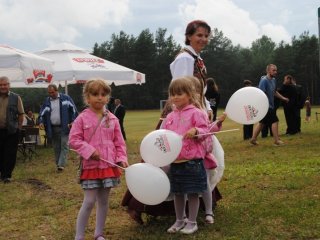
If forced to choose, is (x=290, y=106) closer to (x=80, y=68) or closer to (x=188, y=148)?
(x=80, y=68)

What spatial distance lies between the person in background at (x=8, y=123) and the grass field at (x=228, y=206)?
31 centimetres

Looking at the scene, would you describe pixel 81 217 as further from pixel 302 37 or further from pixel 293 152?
pixel 302 37

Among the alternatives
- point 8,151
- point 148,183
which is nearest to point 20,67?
point 8,151

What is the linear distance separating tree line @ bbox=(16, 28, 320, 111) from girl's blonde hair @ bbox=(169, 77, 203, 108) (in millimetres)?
64710

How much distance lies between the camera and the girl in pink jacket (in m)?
3.97

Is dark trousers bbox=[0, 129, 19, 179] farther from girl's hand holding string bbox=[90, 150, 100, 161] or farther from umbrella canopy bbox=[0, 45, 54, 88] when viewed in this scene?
girl's hand holding string bbox=[90, 150, 100, 161]

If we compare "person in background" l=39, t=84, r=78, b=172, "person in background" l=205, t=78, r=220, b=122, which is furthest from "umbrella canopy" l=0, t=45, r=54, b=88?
Result: "person in background" l=205, t=78, r=220, b=122

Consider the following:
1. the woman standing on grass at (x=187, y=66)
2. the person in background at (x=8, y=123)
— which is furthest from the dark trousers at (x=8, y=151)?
the woman standing on grass at (x=187, y=66)

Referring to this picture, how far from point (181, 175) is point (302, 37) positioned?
73.9 meters

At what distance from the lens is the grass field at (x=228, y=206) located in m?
4.35

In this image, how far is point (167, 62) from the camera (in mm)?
77438

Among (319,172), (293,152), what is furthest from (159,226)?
(293,152)

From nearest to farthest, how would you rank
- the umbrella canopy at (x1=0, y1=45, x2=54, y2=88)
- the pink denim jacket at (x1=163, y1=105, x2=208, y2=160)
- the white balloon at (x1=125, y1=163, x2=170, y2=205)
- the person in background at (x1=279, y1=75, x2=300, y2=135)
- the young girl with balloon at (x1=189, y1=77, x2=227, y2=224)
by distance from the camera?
the white balloon at (x1=125, y1=163, x2=170, y2=205) < the pink denim jacket at (x1=163, y1=105, x2=208, y2=160) < the young girl with balloon at (x1=189, y1=77, x2=227, y2=224) < the umbrella canopy at (x1=0, y1=45, x2=54, y2=88) < the person in background at (x1=279, y1=75, x2=300, y2=135)

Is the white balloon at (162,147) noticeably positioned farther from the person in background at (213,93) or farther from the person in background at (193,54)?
the person in background at (213,93)
